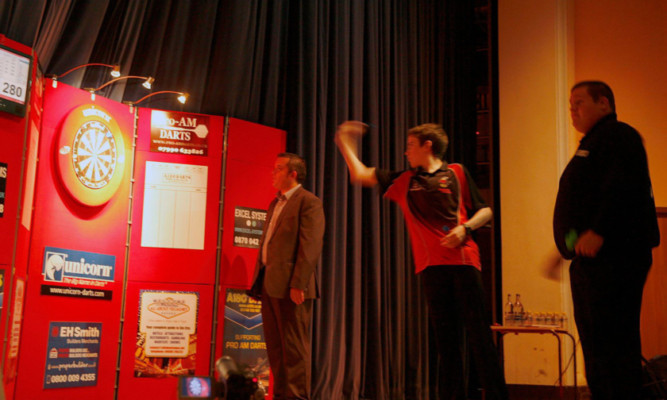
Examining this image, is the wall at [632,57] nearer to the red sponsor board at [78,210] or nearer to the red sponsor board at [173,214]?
the red sponsor board at [173,214]

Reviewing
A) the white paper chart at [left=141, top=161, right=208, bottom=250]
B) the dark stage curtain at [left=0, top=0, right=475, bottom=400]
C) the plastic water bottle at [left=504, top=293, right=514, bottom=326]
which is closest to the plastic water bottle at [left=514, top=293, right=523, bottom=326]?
the plastic water bottle at [left=504, top=293, right=514, bottom=326]

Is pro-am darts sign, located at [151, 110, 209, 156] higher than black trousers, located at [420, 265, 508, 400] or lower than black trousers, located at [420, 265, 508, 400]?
higher

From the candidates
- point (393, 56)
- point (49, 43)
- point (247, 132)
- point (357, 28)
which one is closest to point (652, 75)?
point (393, 56)

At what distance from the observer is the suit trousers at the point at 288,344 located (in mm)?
3918

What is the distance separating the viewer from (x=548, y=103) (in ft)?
20.7

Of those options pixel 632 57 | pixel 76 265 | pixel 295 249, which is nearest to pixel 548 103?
pixel 632 57

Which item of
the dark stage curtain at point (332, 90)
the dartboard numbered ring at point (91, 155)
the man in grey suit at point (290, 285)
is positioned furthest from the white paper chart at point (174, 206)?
the man in grey suit at point (290, 285)

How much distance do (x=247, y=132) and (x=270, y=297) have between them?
1828 millimetres

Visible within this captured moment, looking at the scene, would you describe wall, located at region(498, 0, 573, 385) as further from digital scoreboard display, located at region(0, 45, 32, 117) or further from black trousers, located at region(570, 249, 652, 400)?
digital scoreboard display, located at region(0, 45, 32, 117)

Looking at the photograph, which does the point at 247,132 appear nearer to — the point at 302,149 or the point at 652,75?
the point at 302,149

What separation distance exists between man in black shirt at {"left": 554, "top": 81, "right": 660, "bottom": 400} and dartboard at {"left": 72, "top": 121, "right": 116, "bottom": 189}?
3.38 metres

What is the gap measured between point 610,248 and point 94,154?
363cm

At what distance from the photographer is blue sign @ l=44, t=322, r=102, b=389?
4328 millimetres

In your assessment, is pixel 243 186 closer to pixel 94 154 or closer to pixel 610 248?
pixel 94 154
